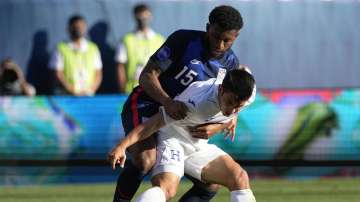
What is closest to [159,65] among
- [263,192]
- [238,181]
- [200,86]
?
[200,86]

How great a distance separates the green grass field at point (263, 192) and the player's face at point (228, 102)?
3.55m

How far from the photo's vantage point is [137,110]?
9.69 m

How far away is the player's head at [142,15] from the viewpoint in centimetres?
1648

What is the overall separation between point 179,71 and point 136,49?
23.6 feet

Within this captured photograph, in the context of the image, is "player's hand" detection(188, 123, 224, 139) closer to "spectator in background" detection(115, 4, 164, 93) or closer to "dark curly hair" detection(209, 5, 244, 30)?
"dark curly hair" detection(209, 5, 244, 30)

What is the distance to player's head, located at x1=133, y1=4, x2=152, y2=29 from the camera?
16484 millimetres

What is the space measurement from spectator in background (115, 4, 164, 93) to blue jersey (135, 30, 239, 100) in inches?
278

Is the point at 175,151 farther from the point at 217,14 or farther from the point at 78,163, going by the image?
the point at 78,163

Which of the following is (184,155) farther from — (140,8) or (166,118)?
(140,8)

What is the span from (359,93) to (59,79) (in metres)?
4.31

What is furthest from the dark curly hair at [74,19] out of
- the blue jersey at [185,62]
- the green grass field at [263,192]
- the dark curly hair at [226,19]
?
the dark curly hair at [226,19]

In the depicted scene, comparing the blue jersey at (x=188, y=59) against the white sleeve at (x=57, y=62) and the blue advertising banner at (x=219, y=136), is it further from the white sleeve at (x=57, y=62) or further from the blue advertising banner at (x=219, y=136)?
the white sleeve at (x=57, y=62)

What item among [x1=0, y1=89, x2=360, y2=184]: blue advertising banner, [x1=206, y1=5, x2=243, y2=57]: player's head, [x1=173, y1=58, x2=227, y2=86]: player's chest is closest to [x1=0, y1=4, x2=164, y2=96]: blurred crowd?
[x1=0, y1=89, x2=360, y2=184]: blue advertising banner

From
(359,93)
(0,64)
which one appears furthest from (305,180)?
(0,64)
